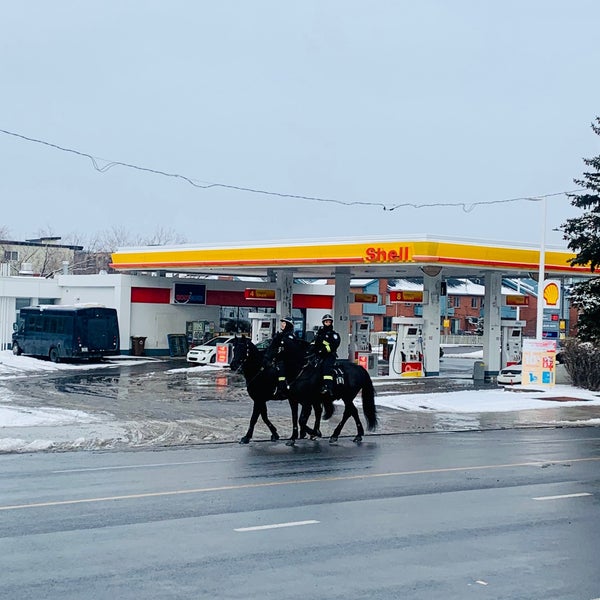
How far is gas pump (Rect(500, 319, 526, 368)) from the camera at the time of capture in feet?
144

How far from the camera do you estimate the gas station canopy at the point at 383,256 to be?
40.2m

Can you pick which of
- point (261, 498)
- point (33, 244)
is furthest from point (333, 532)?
point (33, 244)

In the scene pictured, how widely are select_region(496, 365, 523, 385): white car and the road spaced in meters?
20.4

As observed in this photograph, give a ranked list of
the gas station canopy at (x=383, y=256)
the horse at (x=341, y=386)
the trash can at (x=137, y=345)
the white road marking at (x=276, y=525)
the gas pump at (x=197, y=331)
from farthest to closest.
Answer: the gas pump at (x=197, y=331) < the trash can at (x=137, y=345) < the gas station canopy at (x=383, y=256) < the horse at (x=341, y=386) < the white road marking at (x=276, y=525)

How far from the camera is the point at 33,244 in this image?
93.3 metres

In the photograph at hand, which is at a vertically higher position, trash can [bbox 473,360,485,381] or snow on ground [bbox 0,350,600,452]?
trash can [bbox 473,360,485,381]

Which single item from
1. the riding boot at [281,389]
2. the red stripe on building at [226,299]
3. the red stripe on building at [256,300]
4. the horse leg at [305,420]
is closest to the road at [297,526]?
the riding boot at [281,389]

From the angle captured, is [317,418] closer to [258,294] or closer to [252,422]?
[252,422]

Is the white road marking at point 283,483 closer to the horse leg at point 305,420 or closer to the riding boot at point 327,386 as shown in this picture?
the riding boot at point 327,386

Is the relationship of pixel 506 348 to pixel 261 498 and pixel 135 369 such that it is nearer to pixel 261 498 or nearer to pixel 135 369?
pixel 135 369

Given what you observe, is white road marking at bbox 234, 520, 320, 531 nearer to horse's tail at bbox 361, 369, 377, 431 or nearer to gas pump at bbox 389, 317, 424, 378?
horse's tail at bbox 361, 369, 377, 431

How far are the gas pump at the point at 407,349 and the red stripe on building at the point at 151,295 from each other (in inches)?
699

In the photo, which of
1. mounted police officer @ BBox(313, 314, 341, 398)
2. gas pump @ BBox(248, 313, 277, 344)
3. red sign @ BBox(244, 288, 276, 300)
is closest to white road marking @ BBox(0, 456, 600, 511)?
mounted police officer @ BBox(313, 314, 341, 398)

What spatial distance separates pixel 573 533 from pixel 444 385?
87.6 ft
